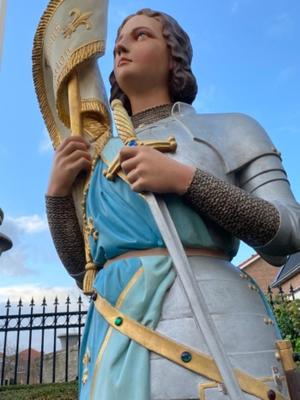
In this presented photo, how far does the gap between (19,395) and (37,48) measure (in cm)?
578

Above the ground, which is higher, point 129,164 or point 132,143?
point 132,143

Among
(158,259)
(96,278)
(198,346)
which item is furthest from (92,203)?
(198,346)

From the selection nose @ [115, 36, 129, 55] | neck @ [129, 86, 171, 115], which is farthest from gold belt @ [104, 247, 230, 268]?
nose @ [115, 36, 129, 55]

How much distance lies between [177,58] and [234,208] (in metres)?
0.84

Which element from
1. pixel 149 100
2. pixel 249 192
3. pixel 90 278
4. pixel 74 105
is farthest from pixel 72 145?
pixel 249 192

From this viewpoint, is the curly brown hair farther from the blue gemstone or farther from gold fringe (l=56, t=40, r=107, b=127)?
the blue gemstone

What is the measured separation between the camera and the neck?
2.03 meters

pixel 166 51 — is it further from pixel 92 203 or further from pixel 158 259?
pixel 158 259

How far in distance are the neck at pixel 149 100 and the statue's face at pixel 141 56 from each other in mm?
28

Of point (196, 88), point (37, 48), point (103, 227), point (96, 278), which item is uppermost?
point (37, 48)

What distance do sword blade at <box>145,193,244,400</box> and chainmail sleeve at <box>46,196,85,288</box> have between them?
1.67ft

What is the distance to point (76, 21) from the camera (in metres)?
1.96

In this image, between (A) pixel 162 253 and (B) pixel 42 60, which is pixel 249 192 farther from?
(B) pixel 42 60

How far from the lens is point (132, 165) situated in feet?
5.12
